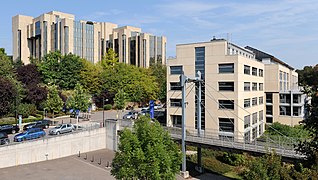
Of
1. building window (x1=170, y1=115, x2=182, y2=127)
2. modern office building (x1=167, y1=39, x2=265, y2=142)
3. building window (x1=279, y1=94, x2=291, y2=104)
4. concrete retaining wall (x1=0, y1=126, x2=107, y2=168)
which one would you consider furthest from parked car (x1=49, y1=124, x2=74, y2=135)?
building window (x1=279, y1=94, x2=291, y2=104)

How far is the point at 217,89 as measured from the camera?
3922 centimetres

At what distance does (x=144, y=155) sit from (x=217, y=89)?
23.5 m

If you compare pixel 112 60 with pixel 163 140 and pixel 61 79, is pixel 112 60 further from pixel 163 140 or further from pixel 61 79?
pixel 163 140

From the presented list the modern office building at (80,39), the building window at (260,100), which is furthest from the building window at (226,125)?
the modern office building at (80,39)

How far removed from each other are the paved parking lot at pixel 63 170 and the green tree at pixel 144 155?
9.18 meters

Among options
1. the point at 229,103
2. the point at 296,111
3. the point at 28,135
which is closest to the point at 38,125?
the point at 28,135

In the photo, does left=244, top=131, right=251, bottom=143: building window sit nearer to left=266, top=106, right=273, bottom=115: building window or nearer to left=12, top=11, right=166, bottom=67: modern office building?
left=266, top=106, right=273, bottom=115: building window

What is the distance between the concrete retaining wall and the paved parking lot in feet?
2.38

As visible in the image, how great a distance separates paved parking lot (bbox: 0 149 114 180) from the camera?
25.9 metres

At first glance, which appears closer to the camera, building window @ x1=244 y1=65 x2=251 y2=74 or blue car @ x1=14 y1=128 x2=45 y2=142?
blue car @ x1=14 y1=128 x2=45 y2=142

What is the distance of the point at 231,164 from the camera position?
107 feet

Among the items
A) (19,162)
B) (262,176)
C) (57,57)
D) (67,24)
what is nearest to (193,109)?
(19,162)

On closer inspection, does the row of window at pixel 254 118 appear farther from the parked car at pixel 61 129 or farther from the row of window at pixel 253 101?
the parked car at pixel 61 129

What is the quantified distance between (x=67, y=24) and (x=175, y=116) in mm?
50324
